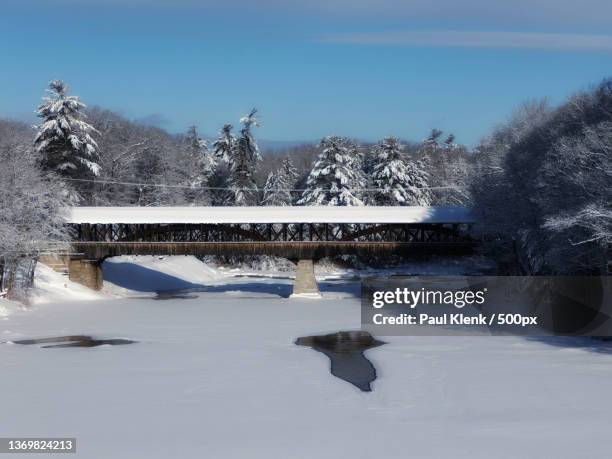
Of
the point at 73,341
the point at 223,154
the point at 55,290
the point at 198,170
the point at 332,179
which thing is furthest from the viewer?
the point at 198,170

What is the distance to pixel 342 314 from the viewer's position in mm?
31125

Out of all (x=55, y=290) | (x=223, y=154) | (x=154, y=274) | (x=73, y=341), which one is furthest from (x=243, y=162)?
(x=73, y=341)

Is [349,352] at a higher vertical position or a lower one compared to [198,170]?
lower


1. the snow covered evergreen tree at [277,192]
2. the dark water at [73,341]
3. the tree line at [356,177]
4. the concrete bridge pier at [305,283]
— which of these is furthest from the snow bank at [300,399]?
the snow covered evergreen tree at [277,192]

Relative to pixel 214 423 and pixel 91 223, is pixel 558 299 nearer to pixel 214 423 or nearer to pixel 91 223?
pixel 214 423

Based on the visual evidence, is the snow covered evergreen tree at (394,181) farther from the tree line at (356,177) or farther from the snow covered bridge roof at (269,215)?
the snow covered bridge roof at (269,215)

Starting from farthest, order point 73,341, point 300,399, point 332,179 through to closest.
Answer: point 332,179, point 73,341, point 300,399

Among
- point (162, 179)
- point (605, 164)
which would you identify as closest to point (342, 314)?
point (605, 164)

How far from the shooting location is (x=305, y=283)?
40906mm

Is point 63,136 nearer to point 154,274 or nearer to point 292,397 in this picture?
point 154,274

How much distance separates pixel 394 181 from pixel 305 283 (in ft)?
81.0

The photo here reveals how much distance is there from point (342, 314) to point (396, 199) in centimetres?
3316

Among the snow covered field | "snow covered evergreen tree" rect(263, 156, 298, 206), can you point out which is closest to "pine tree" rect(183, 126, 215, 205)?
"snow covered evergreen tree" rect(263, 156, 298, 206)

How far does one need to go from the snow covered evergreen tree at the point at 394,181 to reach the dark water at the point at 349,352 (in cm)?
3879
